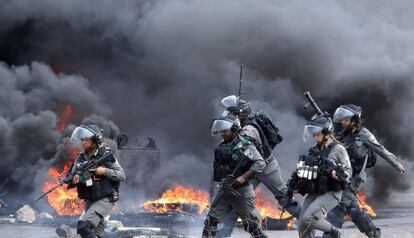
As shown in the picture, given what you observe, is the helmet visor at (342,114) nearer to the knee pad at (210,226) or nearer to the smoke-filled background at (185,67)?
the knee pad at (210,226)

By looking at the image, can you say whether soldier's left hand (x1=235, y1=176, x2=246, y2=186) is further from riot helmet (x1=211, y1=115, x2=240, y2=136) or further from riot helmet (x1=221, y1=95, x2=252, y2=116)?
riot helmet (x1=221, y1=95, x2=252, y2=116)

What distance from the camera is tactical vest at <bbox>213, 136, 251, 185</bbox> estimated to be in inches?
331

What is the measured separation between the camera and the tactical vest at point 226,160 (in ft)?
27.6

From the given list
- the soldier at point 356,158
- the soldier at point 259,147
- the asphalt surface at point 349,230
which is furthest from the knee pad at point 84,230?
the asphalt surface at point 349,230

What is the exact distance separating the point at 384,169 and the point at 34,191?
351 inches

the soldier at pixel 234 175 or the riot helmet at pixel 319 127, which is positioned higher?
the riot helmet at pixel 319 127

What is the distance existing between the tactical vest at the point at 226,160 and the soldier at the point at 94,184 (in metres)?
1.13

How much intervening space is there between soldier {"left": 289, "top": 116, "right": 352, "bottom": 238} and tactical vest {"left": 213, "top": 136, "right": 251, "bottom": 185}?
713mm

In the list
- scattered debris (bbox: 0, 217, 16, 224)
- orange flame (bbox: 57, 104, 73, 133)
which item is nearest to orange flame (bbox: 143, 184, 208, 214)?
scattered debris (bbox: 0, 217, 16, 224)

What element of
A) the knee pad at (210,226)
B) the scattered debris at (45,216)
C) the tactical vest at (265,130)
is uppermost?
the scattered debris at (45,216)

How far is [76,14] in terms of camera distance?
2108cm

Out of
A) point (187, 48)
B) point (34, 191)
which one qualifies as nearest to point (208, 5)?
point (187, 48)

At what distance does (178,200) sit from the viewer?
16.4m

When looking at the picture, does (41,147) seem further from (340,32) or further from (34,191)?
(340,32)
